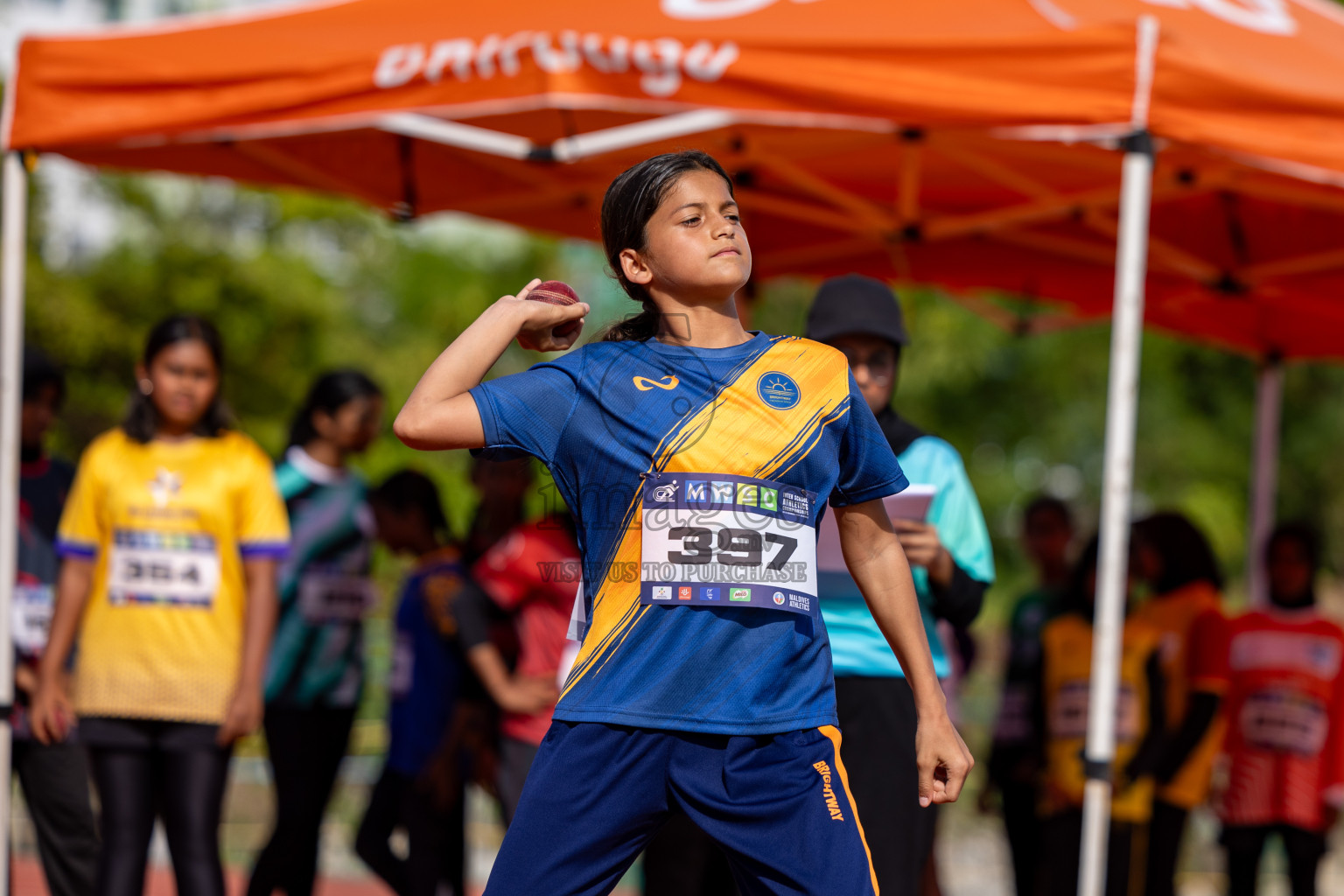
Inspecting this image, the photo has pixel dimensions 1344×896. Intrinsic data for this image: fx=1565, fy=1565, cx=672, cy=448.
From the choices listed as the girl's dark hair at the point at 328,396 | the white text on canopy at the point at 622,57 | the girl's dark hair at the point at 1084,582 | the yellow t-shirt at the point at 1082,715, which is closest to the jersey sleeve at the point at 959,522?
the white text on canopy at the point at 622,57

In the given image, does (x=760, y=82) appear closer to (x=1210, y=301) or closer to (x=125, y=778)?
(x=125, y=778)

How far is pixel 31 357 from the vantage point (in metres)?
5.02

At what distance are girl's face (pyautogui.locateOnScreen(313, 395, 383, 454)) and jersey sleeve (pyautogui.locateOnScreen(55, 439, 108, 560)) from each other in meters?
0.99

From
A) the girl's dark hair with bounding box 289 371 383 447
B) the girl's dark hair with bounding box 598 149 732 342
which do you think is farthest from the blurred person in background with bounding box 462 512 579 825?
the girl's dark hair with bounding box 598 149 732 342

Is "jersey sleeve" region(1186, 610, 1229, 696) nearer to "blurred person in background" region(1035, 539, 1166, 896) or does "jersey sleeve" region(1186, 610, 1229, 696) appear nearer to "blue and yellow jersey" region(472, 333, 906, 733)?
"blurred person in background" region(1035, 539, 1166, 896)

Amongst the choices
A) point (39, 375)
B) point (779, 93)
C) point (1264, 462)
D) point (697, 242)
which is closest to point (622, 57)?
point (779, 93)

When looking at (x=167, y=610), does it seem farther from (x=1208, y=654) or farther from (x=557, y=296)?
(x=1208, y=654)

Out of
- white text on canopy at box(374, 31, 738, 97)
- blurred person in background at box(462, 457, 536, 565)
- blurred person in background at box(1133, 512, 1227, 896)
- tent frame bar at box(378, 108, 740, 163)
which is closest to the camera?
white text on canopy at box(374, 31, 738, 97)

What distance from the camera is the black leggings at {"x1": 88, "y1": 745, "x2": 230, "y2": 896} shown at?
4.11 m

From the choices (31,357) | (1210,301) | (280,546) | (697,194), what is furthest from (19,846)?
(697,194)

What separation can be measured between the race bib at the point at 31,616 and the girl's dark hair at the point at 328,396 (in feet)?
3.12

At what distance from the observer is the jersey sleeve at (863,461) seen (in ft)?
8.07

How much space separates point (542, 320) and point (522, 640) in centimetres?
273

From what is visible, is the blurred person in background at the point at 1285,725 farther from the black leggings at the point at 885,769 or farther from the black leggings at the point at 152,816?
the black leggings at the point at 152,816
